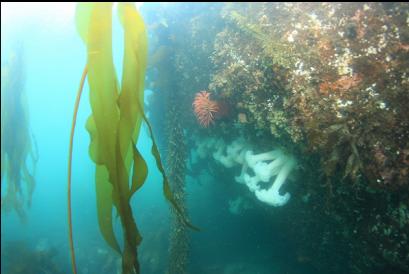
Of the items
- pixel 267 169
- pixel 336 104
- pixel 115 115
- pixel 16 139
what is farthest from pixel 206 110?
pixel 16 139

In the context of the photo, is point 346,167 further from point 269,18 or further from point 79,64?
point 79,64

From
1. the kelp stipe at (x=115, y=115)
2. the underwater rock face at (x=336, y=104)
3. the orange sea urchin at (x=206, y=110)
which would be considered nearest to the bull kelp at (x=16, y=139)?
the orange sea urchin at (x=206, y=110)

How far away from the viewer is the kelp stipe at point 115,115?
2.06 m

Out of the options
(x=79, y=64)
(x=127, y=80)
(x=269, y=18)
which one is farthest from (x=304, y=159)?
(x=79, y=64)

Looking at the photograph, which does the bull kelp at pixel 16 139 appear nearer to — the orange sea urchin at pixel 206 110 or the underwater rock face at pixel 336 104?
the orange sea urchin at pixel 206 110

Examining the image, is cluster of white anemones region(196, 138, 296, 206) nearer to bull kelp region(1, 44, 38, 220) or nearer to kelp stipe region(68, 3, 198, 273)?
kelp stipe region(68, 3, 198, 273)

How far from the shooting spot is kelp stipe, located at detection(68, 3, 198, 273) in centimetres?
206

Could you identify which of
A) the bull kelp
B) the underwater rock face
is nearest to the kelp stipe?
the underwater rock face

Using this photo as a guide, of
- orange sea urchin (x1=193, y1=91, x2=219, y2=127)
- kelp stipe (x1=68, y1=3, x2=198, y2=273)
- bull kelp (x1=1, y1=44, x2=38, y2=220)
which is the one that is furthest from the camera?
bull kelp (x1=1, y1=44, x2=38, y2=220)

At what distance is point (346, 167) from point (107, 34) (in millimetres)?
2446

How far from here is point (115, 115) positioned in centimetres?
217

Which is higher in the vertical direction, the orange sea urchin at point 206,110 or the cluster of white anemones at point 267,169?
the orange sea urchin at point 206,110

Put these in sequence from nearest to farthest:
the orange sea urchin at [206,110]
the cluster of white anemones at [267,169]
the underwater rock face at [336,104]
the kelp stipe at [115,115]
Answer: the kelp stipe at [115,115] → the underwater rock face at [336,104] → the cluster of white anemones at [267,169] → the orange sea urchin at [206,110]

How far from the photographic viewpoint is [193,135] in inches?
260
